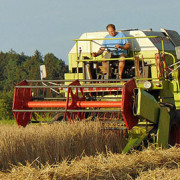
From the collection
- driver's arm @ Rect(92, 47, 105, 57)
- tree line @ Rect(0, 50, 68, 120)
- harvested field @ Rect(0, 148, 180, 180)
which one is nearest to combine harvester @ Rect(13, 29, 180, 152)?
driver's arm @ Rect(92, 47, 105, 57)

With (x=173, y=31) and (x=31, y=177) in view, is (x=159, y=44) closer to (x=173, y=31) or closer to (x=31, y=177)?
(x=173, y=31)

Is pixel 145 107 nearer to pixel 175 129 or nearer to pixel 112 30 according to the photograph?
pixel 175 129

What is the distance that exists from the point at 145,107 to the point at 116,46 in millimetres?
2613

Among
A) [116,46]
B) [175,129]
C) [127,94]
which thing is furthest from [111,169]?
[116,46]

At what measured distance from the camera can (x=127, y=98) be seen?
7.48 meters

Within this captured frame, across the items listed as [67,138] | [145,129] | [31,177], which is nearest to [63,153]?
[67,138]

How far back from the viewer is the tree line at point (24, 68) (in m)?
42.6

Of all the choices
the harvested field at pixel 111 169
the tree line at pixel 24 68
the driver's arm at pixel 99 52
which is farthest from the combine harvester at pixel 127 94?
the tree line at pixel 24 68

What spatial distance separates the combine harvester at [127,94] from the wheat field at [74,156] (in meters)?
0.30

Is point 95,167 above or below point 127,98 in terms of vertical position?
below

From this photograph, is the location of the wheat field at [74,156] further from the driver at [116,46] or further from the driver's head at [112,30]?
the driver's head at [112,30]

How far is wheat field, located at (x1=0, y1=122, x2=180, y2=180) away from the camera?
567cm

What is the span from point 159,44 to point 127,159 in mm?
4380

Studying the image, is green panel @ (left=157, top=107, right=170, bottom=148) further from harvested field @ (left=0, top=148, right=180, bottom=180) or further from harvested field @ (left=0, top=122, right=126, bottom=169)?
harvested field @ (left=0, top=148, right=180, bottom=180)
